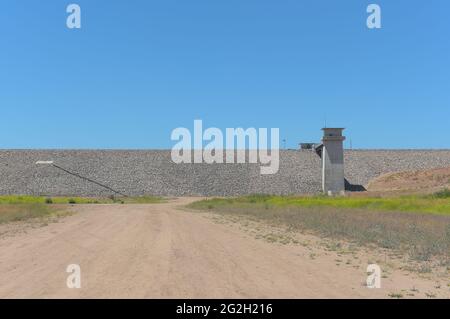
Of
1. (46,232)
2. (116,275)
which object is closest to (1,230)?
(46,232)

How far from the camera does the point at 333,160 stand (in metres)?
78.1

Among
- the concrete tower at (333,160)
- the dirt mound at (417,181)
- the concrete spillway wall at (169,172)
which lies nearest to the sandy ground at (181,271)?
the dirt mound at (417,181)

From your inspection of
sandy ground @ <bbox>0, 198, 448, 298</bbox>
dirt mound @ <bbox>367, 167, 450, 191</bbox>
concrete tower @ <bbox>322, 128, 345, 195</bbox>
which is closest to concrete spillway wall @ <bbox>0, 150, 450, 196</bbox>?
concrete tower @ <bbox>322, 128, 345, 195</bbox>

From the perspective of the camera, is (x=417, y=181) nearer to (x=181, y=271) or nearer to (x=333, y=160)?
(x=333, y=160)

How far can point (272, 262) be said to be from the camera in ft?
43.3

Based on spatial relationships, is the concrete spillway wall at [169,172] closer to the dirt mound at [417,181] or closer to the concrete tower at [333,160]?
Answer: the concrete tower at [333,160]

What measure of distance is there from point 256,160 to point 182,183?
16.3m

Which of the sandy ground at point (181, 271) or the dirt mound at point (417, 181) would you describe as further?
the dirt mound at point (417, 181)

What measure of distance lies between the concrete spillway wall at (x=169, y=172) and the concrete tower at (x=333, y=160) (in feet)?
9.78

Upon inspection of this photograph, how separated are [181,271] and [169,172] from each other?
78.1 meters

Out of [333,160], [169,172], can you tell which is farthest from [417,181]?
[169,172]

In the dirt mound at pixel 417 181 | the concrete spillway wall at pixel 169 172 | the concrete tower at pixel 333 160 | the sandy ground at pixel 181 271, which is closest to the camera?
the sandy ground at pixel 181 271

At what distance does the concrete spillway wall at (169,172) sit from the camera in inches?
3228
